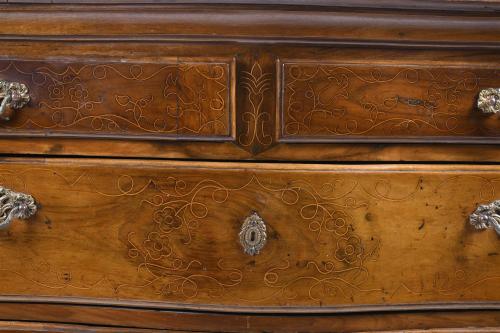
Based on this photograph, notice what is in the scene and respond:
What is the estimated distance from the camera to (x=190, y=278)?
0.78 meters

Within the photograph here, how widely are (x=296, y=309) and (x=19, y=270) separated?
0.49 meters

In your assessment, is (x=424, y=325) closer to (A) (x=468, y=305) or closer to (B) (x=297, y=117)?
(A) (x=468, y=305)

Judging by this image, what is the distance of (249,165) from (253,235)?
0.12 meters

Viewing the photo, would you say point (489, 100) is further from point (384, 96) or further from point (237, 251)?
point (237, 251)

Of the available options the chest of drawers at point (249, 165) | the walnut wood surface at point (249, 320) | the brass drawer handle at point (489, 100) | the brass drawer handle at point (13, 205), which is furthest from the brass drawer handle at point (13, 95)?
the brass drawer handle at point (489, 100)

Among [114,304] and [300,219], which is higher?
[300,219]

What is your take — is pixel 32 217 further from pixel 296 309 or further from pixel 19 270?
pixel 296 309

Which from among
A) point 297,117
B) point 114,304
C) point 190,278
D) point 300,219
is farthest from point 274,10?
point 114,304

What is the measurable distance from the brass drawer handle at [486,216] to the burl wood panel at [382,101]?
0.42 ft

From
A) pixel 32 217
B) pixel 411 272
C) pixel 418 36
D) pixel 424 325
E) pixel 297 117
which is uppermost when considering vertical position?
pixel 418 36

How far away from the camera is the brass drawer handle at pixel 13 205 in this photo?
738 mm

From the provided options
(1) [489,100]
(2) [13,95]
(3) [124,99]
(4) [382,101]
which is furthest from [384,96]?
(2) [13,95]

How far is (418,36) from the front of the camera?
73 cm

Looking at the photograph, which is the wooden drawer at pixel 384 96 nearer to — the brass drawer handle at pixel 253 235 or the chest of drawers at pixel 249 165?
the chest of drawers at pixel 249 165
